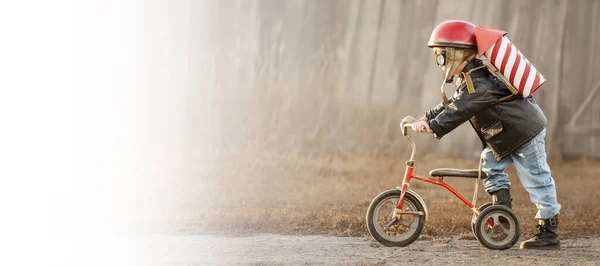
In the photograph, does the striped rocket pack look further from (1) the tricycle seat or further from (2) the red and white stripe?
(1) the tricycle seat

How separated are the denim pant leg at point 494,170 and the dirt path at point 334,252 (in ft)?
1.20

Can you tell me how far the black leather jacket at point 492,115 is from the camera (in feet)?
14.6

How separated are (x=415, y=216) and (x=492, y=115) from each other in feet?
2.26

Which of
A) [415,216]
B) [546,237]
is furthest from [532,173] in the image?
[415,216]

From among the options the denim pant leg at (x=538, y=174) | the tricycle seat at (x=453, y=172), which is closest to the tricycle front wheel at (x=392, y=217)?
the tricycle seat at (x=453, y=172)

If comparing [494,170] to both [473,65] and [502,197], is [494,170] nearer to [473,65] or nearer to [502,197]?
[502,197]

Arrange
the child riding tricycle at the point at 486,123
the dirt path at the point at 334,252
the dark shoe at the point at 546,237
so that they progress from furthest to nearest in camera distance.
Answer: the dark shoe at the point at 546,237
the child riding tricycle at the point at 486,123
the dirt path at the point at 334,252

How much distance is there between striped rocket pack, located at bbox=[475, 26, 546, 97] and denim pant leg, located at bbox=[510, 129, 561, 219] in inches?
12.5

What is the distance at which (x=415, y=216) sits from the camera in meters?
4.60

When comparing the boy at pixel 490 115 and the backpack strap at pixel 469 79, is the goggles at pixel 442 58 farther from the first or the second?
the backpack strap at pixel 469 79

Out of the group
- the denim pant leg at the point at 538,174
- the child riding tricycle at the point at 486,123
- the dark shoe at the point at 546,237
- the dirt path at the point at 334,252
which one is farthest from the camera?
the dark shoe at the point at 546,237

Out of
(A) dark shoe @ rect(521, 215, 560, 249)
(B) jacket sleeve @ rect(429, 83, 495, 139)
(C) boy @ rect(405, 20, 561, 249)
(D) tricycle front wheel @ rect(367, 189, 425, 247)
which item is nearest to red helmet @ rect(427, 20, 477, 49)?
(C) boy @ rect(405, 20, 561, 249)

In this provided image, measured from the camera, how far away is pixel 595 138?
8.52 metres

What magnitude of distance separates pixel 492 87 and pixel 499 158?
41 cm
